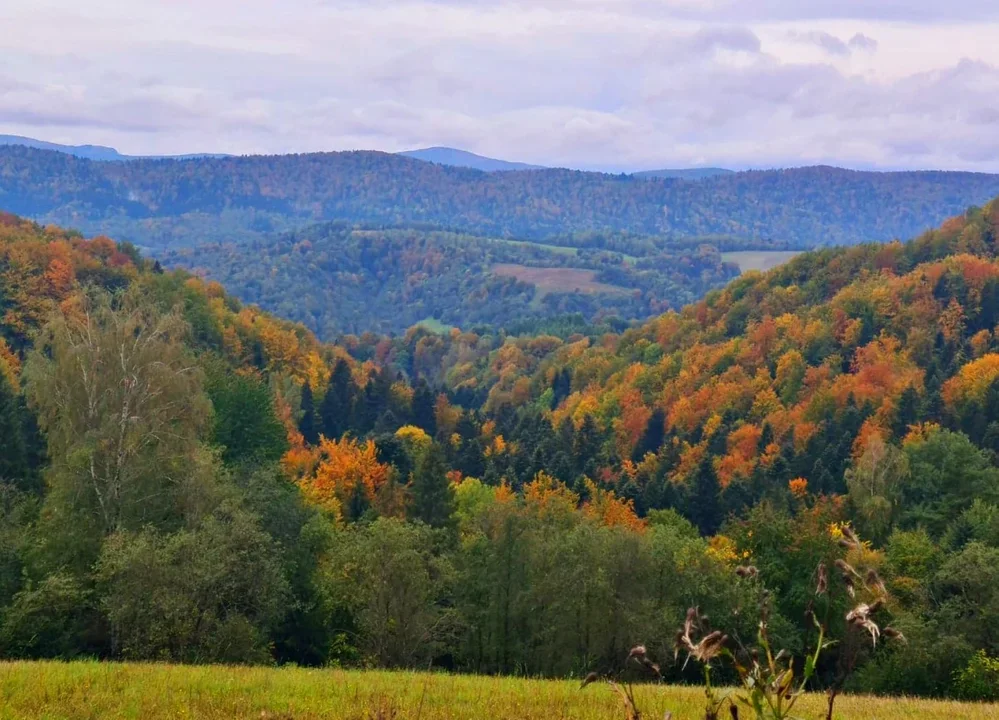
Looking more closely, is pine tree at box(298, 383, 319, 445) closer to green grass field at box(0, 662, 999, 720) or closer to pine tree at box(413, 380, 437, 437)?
pine tree at box(413, 380, 437, 437)

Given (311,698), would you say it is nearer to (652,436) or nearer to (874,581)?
(874,581)

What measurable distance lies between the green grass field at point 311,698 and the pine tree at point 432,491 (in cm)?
3734

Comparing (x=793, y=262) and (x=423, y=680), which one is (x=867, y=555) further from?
(x=793, y=262)

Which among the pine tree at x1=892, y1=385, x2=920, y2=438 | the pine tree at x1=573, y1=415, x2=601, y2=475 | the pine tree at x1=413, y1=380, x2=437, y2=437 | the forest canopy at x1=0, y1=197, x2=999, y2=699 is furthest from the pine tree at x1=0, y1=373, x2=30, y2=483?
the pine tree at x1=892, y1=385, x2=920, y2=438

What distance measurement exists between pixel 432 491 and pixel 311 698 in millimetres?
40548

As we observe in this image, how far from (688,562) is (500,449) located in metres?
70.0

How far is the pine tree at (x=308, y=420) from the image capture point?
107m

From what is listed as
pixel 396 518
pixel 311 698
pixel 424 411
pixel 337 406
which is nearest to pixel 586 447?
pixel 424 411

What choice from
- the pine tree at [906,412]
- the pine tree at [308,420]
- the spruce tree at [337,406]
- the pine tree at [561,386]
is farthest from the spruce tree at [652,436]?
the pine tree at [308,420]

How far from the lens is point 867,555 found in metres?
45.5

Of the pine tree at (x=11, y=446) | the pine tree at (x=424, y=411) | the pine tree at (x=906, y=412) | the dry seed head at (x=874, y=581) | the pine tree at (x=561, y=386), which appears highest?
the dry seed head at (x=874, y=581)

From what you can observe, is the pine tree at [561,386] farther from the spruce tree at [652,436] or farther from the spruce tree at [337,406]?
the spruce tree at [337,406]

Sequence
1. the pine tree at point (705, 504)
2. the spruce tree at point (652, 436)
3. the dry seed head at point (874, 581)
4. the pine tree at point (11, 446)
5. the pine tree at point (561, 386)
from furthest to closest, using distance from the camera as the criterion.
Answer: the pine tree at point (561, 386), the spruce tree at point (652, 436), the pine tree at point (705, 504), the pine tree at point (11, 446), the dry seed head at point (874, 581)

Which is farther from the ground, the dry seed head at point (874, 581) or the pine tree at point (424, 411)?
the dry seed head at point (874, 581)
